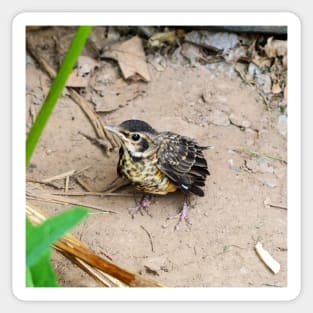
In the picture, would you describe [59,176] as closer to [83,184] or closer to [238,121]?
[83,184]

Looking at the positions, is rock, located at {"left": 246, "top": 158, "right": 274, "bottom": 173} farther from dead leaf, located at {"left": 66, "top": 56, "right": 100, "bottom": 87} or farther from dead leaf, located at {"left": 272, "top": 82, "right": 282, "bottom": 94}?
dead leaf, located at {"left": 66, "top": 56, "right": 100, "bottom": 87}

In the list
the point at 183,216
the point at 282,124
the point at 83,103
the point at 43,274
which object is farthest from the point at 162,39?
the point at 43,274

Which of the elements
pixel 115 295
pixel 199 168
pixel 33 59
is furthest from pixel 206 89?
pixel 115 295

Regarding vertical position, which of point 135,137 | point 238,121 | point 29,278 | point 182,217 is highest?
point 238,121

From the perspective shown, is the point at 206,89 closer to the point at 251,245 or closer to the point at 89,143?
the point at 89,143
